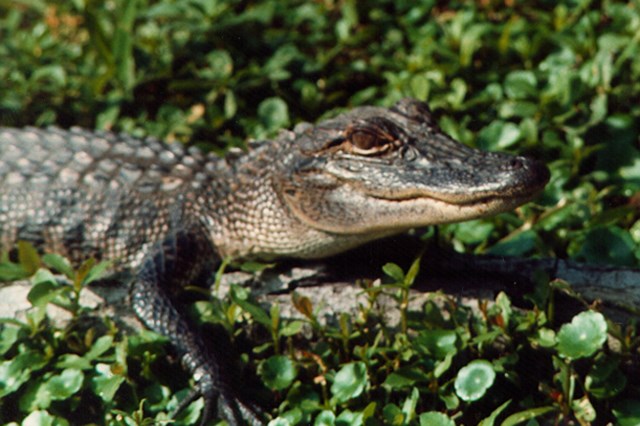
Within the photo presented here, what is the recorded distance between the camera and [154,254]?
418 cm

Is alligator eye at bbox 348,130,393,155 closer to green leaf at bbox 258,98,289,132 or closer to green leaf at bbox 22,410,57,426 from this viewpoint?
green leaf at bbox 22,410,57,426

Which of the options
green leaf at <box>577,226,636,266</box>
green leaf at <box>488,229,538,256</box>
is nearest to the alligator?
green leaf at <box>488,229,538,256</box>

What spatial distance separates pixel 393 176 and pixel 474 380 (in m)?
0.93

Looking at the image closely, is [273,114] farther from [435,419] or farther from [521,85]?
[435,419]

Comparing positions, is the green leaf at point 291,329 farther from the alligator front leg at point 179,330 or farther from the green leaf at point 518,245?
the green leaf at point 518,245

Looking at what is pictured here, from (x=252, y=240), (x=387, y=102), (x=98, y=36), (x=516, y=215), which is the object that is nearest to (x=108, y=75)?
(x=98, y=36)

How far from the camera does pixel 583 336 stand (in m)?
3.25

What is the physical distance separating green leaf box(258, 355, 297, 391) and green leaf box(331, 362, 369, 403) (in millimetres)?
181

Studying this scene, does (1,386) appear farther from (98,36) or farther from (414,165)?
(98,36)

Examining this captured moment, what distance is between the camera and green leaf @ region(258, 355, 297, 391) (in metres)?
3.47

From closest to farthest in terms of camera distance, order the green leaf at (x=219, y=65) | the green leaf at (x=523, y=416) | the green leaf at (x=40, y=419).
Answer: the green leaf at (x=523, y=416) → the green leaf at (x=40, y=419) → the green leaf at (x=219, y=65)

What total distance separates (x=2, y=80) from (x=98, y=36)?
2.60 feet

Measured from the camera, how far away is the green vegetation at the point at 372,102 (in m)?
3.41

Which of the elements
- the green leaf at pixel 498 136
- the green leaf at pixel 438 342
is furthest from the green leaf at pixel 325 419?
the green leaf at pixel 498 136
